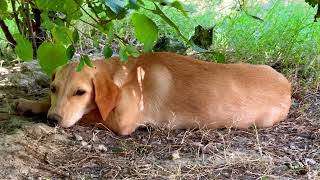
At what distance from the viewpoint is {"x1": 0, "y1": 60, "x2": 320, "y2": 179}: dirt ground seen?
2.86 meters

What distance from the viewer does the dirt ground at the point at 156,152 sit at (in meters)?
2.86

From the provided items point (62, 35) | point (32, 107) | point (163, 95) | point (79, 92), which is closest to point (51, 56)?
point (62, 35)

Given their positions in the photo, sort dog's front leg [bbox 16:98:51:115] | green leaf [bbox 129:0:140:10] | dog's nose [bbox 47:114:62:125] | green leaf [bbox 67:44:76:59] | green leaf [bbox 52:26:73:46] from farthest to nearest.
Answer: dog's front leg [bbox 16:98:51:115]
dog's nose [bbox 47:114:62:125]
green leaf [bbox 52:26:73:46]
green leaf [bbox 67:44:76:59]
green leaf [bbox 129:0:140:10]

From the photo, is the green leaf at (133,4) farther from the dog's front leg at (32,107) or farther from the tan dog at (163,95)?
the dog's front leg at (32,107)

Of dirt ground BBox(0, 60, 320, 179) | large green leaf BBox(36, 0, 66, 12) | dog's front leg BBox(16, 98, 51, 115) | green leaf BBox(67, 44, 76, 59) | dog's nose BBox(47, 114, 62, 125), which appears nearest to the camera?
large green leaf BBox(36, 0, 66, 12)

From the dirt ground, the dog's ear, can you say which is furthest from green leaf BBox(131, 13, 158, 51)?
the dog's ear

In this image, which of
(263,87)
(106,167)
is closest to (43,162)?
(106,167)

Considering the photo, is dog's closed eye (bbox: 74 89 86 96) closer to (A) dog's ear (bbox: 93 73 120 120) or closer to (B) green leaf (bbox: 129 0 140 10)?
(A) dog's ear (bbox: 93 73 120 120)

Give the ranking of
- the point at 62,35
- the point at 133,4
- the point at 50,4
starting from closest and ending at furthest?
the point at 133,4, the point at 50,4, the point at 62,35

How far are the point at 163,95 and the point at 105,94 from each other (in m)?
0.40

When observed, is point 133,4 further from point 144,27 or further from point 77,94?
point 77,94

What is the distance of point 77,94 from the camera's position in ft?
11.0

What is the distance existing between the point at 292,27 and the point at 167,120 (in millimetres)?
1939

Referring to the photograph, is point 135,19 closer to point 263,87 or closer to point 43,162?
point 43,162
